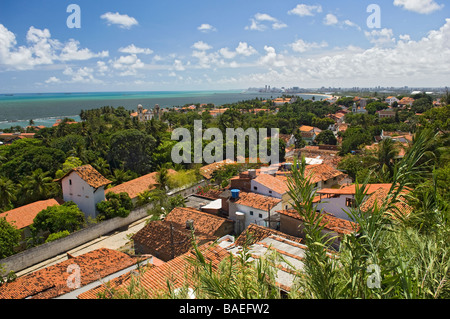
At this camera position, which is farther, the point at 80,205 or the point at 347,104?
the point at 347,104

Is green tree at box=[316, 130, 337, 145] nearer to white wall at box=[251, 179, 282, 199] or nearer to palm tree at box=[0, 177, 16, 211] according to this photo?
white wall at box=[251, 179, 282, 199]

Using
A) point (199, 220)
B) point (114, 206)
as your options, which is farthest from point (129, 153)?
point (199, 220)

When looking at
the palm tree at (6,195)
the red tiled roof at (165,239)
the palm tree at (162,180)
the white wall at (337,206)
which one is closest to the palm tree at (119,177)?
the palm tree at (162,180)

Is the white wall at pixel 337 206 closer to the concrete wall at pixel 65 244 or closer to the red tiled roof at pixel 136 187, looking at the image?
the concrete wall at pixel 65 244

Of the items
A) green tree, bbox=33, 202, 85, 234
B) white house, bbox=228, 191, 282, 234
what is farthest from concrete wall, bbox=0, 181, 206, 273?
white house, bbox=228, 191, 282, 234

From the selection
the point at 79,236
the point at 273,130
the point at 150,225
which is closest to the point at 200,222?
the point at 150,225
